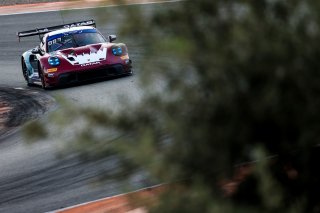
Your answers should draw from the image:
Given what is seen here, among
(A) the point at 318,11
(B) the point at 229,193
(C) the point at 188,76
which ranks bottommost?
(B) the point at 229,193

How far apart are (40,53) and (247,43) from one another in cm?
1475

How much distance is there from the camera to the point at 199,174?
12.6 ft

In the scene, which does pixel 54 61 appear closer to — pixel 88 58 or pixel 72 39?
pixel 88 58

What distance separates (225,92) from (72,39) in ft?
47.1

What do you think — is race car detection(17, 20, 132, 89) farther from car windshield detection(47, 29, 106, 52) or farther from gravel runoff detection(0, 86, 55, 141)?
gravel runoff detection(0, 86, 55, 141)

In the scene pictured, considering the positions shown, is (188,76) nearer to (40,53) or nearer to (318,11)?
(318,11)

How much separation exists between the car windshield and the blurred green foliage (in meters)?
13.9

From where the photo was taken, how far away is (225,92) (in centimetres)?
380

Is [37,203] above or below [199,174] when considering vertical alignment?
below

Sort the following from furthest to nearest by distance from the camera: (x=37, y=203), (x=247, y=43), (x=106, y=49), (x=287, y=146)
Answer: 1. (x=106, y=49)
2. (x=37, y=203)
3. (x=287, y=146)
4. (x=247, y=43)

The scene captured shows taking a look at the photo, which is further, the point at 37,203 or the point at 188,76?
the point at 37,203

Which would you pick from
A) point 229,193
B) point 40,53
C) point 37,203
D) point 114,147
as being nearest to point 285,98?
point 229,193

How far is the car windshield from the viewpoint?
17.8m

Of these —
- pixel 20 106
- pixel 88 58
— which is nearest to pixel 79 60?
pixel 88 58
